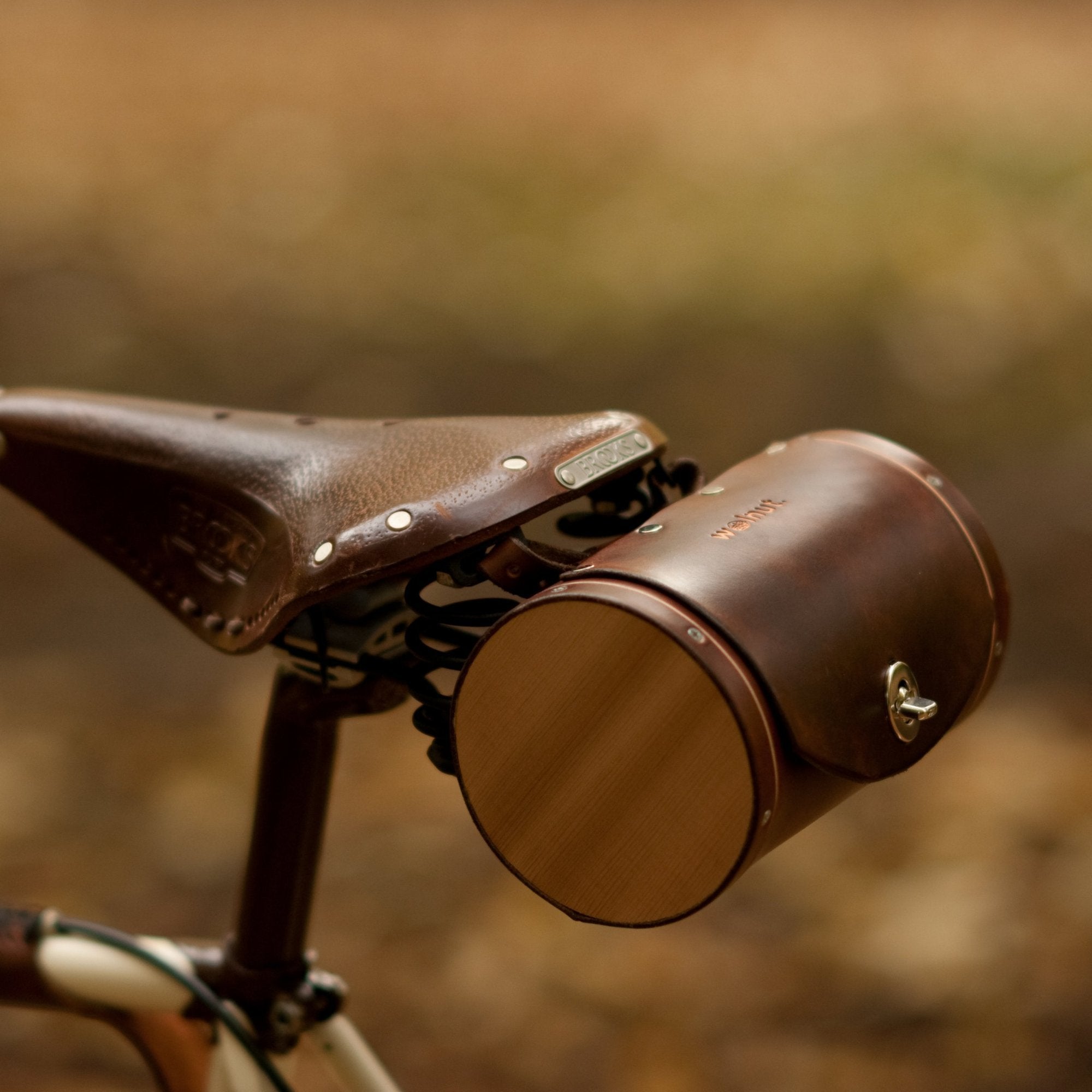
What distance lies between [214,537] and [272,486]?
0.05 metres

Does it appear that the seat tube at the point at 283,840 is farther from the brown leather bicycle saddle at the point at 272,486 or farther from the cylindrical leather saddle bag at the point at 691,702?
the cylindrical leather saddle bag at the point at 691,702

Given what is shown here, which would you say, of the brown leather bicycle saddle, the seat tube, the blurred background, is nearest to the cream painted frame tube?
the seat tube

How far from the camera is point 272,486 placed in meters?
0.61

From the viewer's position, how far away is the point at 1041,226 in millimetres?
2297

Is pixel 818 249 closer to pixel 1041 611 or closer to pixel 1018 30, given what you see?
pixel 1018 30

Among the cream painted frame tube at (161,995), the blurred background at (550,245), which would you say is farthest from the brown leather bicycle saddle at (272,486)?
the blurred background at (550,245)

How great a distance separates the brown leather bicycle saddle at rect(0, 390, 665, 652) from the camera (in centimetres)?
52

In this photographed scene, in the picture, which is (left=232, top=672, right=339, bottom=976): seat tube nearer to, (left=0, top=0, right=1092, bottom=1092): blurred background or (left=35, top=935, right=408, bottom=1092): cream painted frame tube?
(left=35, top=935, right=408, bottom=1092): cream painted frame tube

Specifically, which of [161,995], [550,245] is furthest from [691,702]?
[550,245]

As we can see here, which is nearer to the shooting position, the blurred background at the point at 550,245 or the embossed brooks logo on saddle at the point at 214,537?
the embossed brooks logo on saddle at the point at 214,537

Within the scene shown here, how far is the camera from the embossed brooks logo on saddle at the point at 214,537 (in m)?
0.62

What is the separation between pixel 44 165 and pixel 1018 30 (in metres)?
1.74

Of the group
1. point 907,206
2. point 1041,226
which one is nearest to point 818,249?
point 907,206

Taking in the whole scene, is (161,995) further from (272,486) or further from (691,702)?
(691,702)
